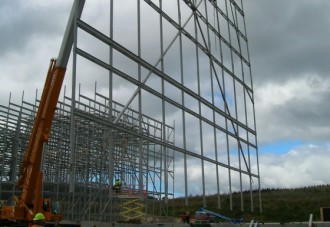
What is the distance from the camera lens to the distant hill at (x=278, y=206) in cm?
2461

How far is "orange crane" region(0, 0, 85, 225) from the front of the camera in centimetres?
1278

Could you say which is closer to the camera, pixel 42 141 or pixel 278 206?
pixel 42 141

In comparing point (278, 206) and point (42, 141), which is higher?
point (42, 141)

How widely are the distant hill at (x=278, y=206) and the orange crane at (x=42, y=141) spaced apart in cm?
1078

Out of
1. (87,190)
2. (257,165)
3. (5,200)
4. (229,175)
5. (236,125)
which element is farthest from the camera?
(257,165)

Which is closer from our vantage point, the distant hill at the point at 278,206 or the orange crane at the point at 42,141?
the orange crane at the point at 42,141

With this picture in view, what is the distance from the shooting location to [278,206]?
30859mm

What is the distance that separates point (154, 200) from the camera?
1989 centimetres

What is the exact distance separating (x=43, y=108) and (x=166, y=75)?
6.85 metres

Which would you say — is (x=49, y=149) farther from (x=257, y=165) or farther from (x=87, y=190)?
(x=257, y=165)

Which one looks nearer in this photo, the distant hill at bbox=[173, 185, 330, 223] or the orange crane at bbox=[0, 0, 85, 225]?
the orange crane at bbox=[0, 0, 85, 225]

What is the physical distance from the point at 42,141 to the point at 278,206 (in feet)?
70.8

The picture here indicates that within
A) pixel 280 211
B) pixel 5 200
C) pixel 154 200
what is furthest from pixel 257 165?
pixel 5 200

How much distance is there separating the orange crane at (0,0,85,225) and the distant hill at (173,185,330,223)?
1078 cm
